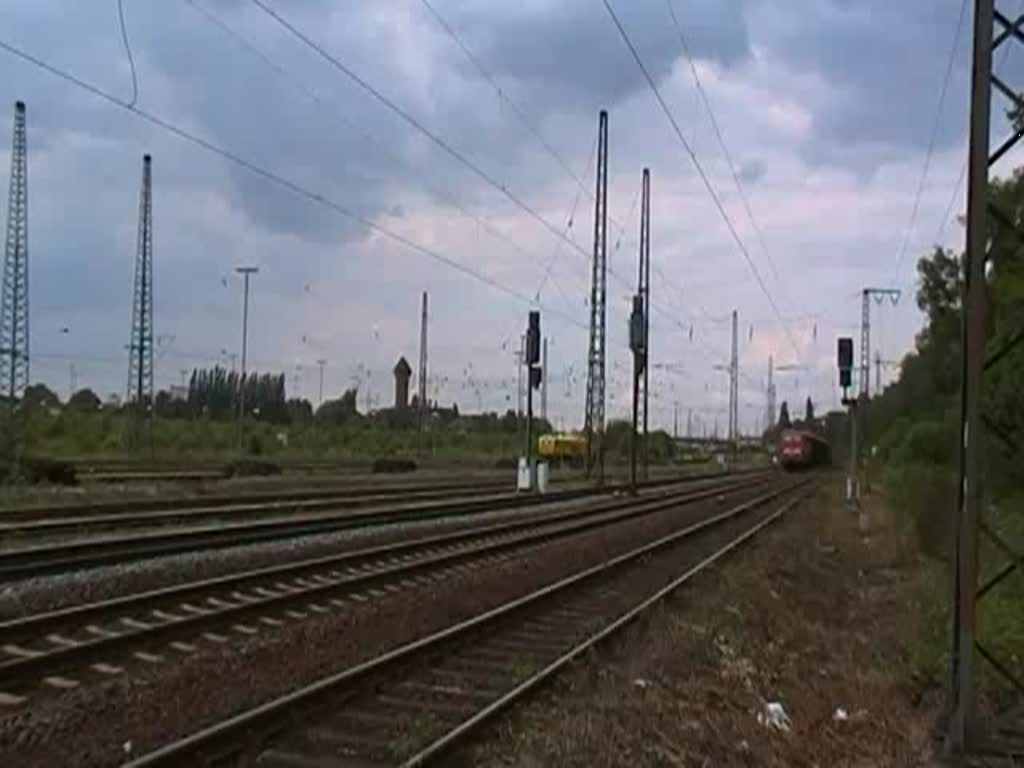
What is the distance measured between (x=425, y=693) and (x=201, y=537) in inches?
543

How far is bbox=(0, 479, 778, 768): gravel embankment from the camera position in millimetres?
9430

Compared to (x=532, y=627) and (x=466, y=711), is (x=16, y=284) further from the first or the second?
(x=466, y=711)

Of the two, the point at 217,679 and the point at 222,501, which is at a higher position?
the point at 222,501

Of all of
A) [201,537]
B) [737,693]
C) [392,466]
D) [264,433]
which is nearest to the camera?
[737,693]

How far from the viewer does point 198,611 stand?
16.0m

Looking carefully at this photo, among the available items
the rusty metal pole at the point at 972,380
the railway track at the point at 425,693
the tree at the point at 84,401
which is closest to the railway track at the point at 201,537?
the railway track at the point at 425,693

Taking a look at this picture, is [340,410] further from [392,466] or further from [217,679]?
[217,679]

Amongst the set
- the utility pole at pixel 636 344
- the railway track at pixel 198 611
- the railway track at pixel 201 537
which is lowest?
the railway track at pixel 198 611

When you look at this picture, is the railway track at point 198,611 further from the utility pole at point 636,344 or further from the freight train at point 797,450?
the freight train at point 797,450

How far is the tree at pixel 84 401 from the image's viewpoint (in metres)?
89.8

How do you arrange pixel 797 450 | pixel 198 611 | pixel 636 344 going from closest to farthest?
pixel 198 611 < pixel 636 344 < pixel 797 450

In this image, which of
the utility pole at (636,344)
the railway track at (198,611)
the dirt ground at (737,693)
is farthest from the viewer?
the utility pole at (636,344)

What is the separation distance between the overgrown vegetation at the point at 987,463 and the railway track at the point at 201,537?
40.0ft

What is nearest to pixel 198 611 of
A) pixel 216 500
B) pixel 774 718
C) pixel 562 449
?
pixel 774 718
